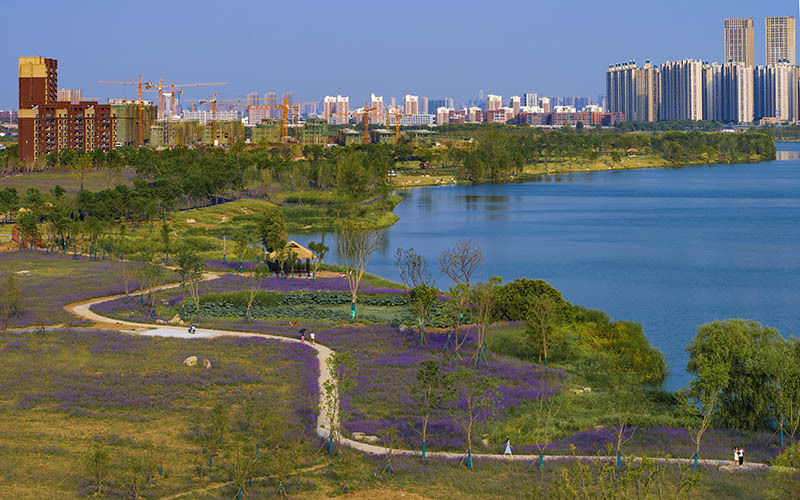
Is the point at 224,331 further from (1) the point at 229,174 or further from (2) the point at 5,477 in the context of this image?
(1) the point at 229,174

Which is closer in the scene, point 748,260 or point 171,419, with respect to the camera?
point 171,419

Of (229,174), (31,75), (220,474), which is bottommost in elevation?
(220,474)

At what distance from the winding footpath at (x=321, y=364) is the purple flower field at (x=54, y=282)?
0.60m

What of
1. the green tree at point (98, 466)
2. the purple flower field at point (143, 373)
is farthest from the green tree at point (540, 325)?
the green tree at point (98, 466)

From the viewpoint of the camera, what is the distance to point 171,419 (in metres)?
18.0

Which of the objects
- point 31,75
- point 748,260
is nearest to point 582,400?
point 748,260

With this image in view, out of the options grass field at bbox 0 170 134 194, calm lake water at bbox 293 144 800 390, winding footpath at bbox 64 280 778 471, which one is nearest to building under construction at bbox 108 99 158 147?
grass field at bbox 0 170 134 194

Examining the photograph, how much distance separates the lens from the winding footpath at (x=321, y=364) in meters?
15.9

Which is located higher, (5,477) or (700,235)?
(700,235)

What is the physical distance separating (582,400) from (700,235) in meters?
37.7

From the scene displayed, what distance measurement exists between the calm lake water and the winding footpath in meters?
8.32

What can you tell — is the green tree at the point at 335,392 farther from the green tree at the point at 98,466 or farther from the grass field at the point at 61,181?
the grass field at the point at 61,181

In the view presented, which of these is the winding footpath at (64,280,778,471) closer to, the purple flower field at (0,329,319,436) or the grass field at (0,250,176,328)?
the purple flower field at (0,329,319,436)

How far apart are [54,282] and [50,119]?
76318 millimetres
